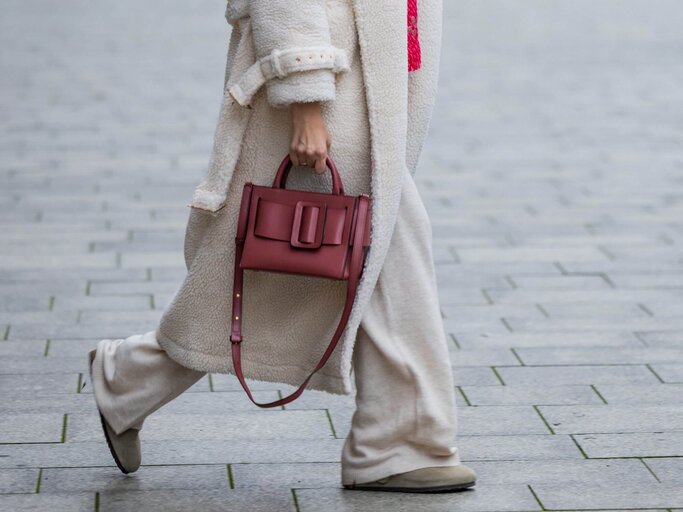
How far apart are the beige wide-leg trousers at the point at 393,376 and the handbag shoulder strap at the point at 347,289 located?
0.16m

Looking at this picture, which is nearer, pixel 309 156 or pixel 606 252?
pixel 309 156

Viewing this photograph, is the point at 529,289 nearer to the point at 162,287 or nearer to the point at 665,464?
the point at 162,287

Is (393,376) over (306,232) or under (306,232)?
under

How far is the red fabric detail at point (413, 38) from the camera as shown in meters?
3.21

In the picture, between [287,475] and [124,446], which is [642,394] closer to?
[287,475]

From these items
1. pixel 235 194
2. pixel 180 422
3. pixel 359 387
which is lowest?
pixel 180 422

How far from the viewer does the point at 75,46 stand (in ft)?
42.4

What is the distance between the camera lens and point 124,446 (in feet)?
11.7

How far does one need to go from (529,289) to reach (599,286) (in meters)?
0.29

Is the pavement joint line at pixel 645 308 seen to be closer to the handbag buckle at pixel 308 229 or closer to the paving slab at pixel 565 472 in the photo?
the paving slab at pixel 565 472

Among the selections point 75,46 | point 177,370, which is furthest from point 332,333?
point 75,46

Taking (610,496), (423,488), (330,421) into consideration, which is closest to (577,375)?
(330,421)

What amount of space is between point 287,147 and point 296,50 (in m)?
0.26

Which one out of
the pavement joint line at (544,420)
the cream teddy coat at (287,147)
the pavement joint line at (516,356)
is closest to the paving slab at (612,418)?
the pavement joint line at (544,420)
